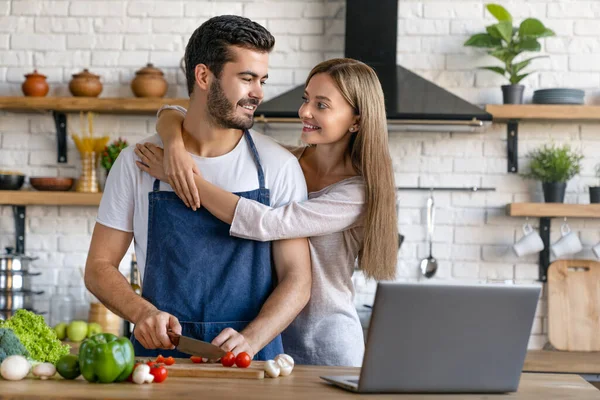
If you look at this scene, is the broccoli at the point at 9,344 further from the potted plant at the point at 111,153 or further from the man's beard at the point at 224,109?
the potted plant at the point at 111,153

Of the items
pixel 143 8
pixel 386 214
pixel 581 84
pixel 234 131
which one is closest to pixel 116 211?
pixel 234 131

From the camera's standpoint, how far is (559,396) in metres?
1.71

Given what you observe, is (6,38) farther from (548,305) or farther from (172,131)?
(548,305)

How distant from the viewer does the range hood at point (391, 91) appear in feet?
13.1

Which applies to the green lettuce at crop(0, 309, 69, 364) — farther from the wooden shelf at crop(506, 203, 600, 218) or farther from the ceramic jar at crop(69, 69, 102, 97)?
the wooden shelf at crop(506, 203, 600, 218)

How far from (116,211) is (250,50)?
0.56 metres

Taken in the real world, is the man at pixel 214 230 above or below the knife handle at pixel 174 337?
above

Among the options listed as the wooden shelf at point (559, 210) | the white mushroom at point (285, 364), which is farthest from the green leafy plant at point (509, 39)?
the white mushroom at point (285, 364)

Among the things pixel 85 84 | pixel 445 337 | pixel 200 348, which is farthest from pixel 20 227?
pixel 445 337

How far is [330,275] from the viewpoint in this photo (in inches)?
94.7

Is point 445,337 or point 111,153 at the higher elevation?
point 111,153

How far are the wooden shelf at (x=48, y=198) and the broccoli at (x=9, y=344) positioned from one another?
255 cm

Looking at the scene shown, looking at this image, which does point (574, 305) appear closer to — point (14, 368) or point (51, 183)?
point (51, 183)

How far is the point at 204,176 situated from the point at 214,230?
0.55ft
